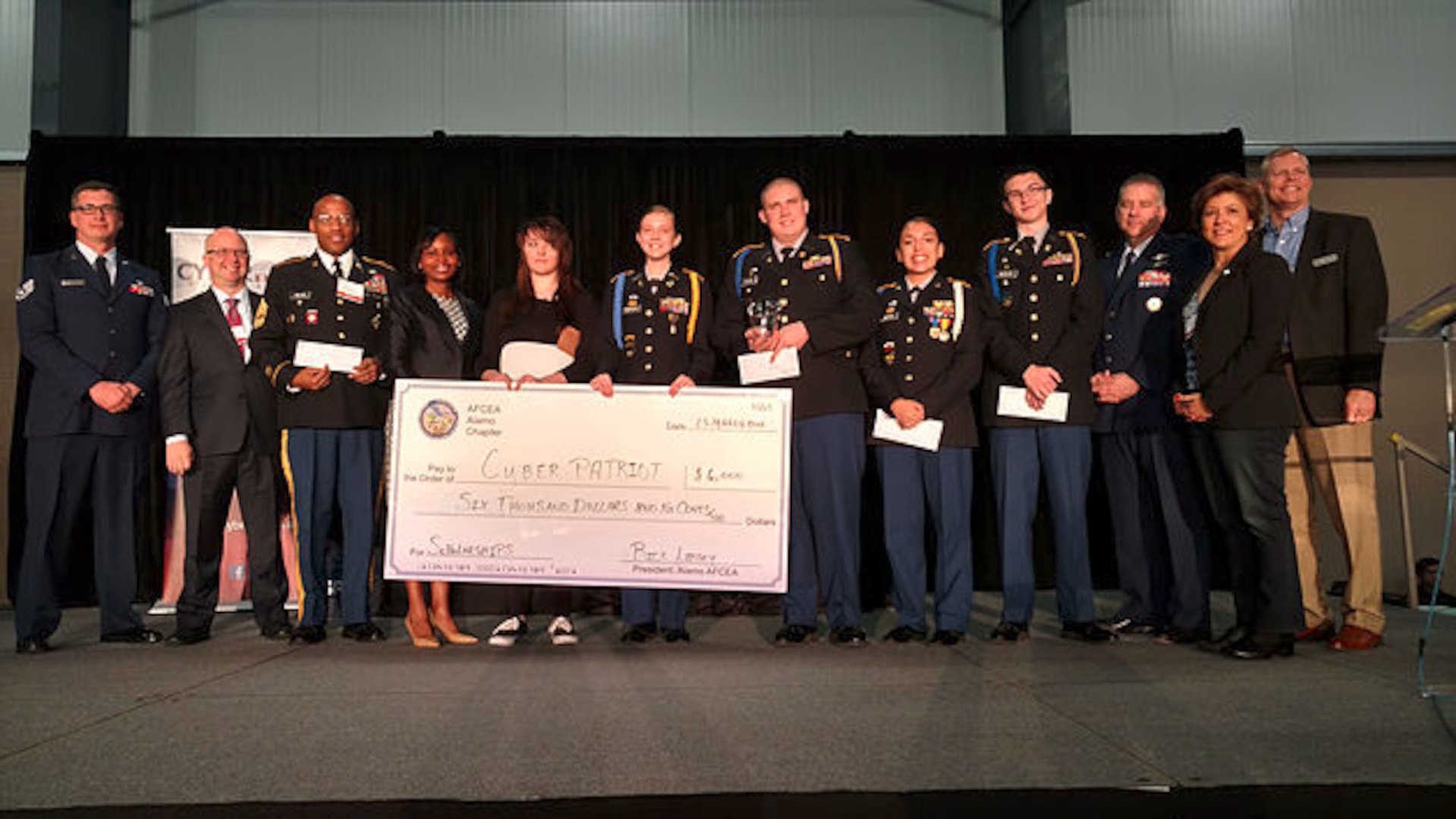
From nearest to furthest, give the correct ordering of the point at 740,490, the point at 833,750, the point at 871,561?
the point at 833,750 < the point at 740,490 < the point at 871,561

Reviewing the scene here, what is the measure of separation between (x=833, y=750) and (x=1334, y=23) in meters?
6.56

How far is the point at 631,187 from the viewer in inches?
222

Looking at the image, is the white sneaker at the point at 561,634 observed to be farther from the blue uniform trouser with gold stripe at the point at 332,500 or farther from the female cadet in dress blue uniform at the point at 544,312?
the blue uniform trouser with gold stripe at the point at 332,500

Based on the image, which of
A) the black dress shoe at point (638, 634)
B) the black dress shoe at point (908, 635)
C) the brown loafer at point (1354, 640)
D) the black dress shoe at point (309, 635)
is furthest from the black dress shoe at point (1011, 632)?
the black dress shoe at point (309, 635)

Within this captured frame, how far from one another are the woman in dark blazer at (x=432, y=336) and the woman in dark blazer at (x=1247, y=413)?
277cm

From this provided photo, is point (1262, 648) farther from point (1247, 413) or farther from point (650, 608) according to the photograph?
point (650, 608)

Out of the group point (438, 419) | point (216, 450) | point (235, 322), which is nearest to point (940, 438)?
point (438, 419)

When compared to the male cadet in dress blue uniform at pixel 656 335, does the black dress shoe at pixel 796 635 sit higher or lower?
lower

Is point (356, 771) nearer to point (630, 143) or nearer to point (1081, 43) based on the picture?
point (630, 143)

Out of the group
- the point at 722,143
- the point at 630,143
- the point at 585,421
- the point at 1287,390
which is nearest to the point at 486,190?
the point at 630,143

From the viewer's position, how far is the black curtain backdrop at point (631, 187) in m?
5.54

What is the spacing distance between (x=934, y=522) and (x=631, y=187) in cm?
296

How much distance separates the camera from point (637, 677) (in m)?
2.93

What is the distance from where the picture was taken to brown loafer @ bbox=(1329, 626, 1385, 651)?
11.3 ft
